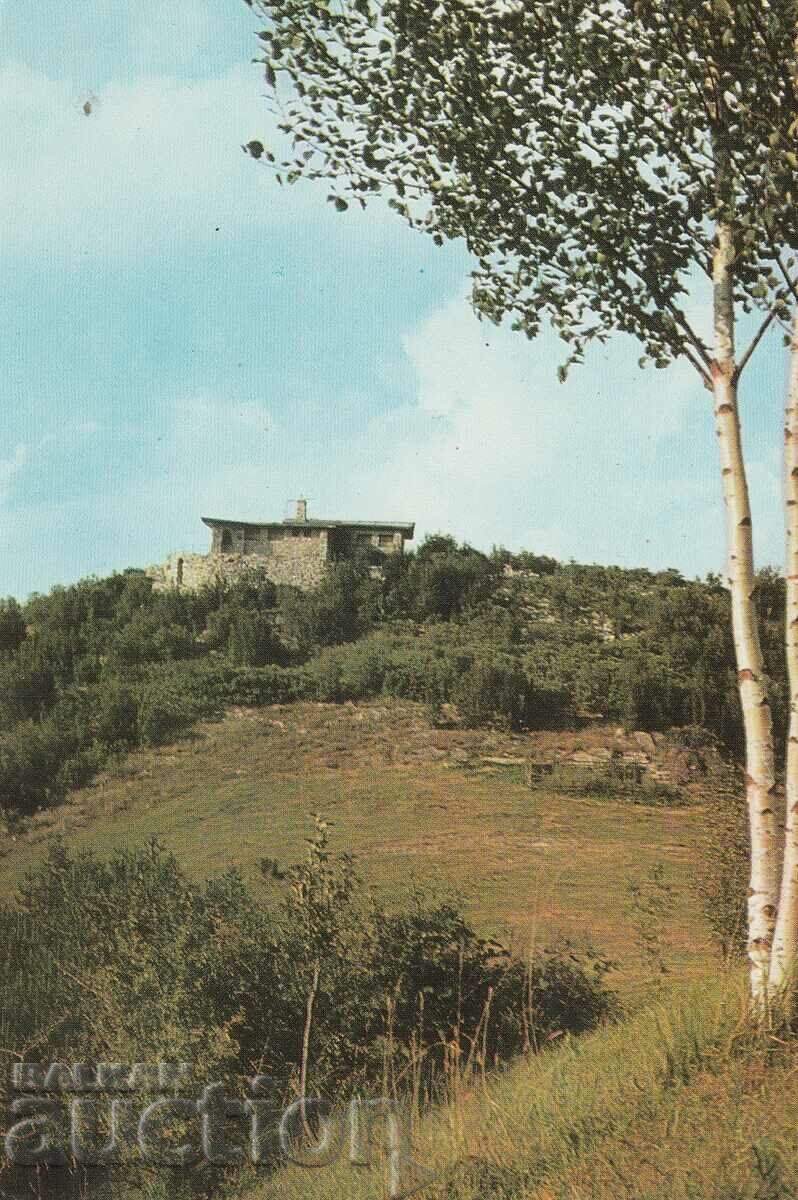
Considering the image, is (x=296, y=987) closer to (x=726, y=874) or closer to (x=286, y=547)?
(x=726, y=874)

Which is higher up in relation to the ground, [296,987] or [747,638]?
[747,638]

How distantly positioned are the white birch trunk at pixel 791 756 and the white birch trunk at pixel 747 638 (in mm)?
154

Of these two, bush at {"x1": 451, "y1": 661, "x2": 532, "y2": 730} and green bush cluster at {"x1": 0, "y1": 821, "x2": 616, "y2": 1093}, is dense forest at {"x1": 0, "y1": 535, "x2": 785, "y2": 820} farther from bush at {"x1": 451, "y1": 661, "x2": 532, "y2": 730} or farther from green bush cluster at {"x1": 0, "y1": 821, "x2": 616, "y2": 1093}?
green bush cluster at {"x1": 0, "y1": 821, "x2": 616, "y2": 1093}

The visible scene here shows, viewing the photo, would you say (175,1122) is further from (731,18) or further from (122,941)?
(731,18)

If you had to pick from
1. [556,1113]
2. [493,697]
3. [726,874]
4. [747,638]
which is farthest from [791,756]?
[493,697]

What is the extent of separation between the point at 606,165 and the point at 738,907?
6999 millimetres

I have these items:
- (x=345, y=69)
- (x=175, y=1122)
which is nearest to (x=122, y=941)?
(x=175, y=1122)

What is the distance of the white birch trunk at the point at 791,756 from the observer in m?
6.34

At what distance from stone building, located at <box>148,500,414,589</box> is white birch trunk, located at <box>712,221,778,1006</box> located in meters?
11.2

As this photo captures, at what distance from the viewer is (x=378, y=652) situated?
1577cm

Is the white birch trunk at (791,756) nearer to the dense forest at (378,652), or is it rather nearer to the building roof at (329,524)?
the dense forest at (378,652)

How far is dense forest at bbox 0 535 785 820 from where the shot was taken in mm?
14484

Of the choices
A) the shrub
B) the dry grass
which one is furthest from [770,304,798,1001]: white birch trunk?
the shrub

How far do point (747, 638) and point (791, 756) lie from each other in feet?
2.89
